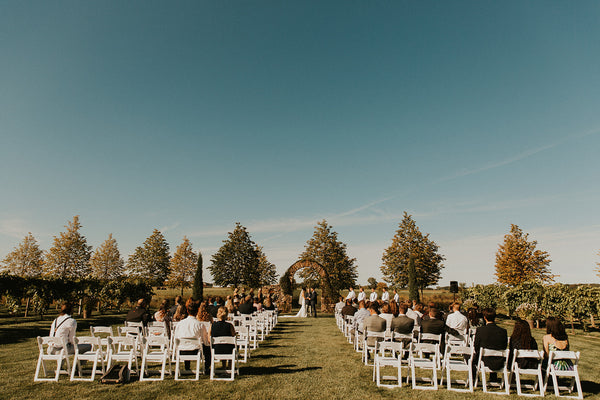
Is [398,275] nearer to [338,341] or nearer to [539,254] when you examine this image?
[539,254]

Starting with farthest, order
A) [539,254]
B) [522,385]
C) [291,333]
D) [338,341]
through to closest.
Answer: [539,254] → [291,333] → [338,341] → [522,385]

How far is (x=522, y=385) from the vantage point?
6.78m

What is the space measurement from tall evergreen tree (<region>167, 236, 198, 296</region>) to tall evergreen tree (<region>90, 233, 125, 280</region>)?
707 centimetres

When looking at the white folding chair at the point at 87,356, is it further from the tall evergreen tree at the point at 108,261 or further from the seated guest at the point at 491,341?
the tall evergreen tree at the point at 108,261

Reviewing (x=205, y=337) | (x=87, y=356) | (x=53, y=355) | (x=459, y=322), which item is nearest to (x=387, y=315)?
(x=459, y=322)

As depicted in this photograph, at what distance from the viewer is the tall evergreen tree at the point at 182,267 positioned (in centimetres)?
4872

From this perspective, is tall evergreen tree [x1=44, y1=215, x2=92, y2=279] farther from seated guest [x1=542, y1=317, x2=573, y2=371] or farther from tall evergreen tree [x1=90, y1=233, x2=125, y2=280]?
seated guest [x1=542, y1=317, x2=573, y2=371]

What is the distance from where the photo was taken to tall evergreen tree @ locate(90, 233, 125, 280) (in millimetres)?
46906

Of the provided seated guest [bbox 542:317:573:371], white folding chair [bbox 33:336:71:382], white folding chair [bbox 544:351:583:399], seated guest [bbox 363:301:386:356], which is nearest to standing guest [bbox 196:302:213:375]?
white folding chair [bbox 33:336:71:382]

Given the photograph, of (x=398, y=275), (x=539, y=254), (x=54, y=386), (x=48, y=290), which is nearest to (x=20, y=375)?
(x=54, y=386)

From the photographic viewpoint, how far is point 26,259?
44406 millimetres

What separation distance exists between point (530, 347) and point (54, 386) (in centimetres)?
928

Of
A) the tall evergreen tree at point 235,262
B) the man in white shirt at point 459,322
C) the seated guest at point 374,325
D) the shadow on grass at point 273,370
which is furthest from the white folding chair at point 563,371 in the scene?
the tall evergreen tree at point 235,262

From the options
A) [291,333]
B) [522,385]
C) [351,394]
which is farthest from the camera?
[291,333]
